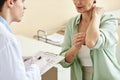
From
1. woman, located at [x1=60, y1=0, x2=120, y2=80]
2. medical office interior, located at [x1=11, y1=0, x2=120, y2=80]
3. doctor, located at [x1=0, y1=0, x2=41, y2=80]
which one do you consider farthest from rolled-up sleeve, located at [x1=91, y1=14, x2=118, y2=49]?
medical office interior, located at [x1=11, y1=0, x2=120, y2=80]

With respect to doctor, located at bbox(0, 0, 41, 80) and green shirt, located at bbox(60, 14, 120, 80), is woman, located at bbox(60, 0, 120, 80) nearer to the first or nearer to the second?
green shirt, located at bbox(60, 14, 120, 80)

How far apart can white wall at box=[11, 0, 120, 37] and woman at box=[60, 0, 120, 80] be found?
105 cm

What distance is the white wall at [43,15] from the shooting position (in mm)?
2686

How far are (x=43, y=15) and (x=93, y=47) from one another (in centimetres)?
138

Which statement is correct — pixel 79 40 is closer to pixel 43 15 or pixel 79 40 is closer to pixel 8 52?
pixel 8 52

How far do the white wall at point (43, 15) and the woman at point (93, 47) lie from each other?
1.05m

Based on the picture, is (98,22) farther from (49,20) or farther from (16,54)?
(49,20)

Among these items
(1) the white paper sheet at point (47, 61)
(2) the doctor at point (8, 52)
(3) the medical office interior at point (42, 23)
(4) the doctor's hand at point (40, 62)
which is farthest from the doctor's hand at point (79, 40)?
(3) the medical office interior at point (42, 23)

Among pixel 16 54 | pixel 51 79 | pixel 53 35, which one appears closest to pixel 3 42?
pixel 16 54

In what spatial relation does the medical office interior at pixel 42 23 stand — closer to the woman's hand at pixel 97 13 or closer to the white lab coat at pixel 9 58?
the woman's hand at pixel 97 13

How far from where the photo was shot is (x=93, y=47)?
1539 mm

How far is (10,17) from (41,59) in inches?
16.2

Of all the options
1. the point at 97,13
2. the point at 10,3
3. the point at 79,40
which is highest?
the point at 10,3

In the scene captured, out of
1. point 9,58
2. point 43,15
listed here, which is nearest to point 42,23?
point 43,15
